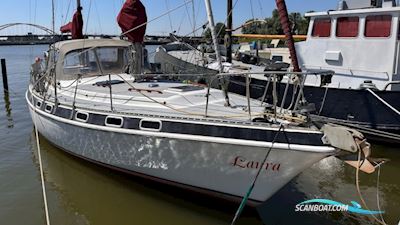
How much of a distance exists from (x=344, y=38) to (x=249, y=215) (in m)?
7.26

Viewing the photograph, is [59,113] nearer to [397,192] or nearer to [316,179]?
[316,179]

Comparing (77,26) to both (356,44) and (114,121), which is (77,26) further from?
(356,44)

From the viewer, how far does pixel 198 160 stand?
6332 millimetres

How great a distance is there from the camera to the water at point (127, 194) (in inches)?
261

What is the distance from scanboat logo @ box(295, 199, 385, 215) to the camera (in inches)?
265

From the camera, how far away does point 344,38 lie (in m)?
11.6

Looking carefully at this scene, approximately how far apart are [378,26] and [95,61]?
7844mm

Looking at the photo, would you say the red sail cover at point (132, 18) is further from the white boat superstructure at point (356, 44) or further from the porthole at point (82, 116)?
the white boat superstructure at point (356, 44)

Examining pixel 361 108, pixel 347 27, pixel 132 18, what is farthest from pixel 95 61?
pixel 347 27

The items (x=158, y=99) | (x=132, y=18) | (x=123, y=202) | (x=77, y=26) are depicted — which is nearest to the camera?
(x=123, y=202)

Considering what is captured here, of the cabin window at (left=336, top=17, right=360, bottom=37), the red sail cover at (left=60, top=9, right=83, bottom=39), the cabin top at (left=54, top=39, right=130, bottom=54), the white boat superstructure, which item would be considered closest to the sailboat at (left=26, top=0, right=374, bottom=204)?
the cabin top at (left=54, top=39, right=130, bottom=54)

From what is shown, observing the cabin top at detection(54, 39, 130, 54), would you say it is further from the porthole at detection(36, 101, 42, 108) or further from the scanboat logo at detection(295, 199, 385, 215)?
the scanboat logo at detection(295, 199, 385, 215)

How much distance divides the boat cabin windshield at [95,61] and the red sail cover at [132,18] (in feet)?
3.34

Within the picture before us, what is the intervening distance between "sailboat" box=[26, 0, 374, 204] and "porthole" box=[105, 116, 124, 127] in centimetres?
2
